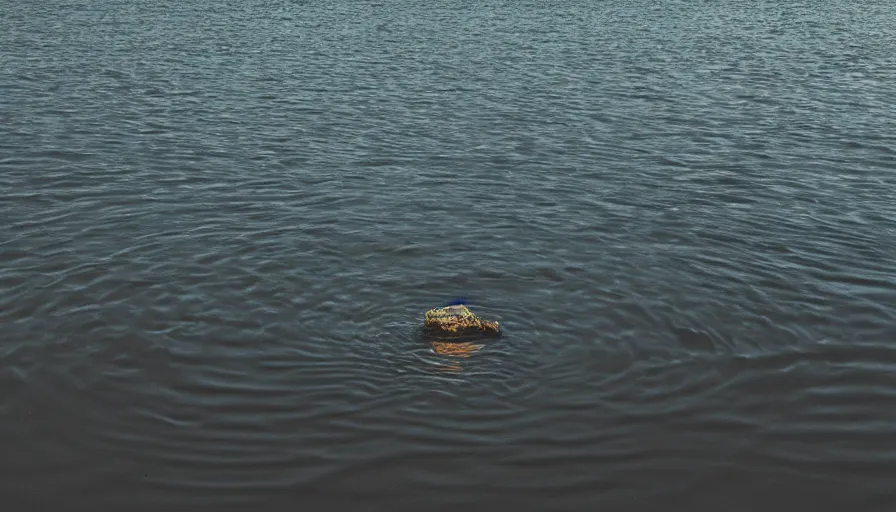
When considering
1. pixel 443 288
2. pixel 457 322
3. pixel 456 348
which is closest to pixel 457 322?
pixel 457 322

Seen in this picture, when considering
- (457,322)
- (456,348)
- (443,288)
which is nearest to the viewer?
(456,348)

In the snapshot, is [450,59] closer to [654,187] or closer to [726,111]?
[726,111]

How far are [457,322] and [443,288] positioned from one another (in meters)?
2.90

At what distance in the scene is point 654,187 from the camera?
27.9 m

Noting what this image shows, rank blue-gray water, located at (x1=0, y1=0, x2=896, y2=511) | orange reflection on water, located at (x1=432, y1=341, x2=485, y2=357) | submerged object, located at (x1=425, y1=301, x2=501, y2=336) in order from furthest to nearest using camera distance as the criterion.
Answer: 1. submerged object, located at (x1=425, y1=301, x2=501, y2=336)
2. orange reflection on water, located at (x1=432, y1=341, x2=485, y2=357)
3. blue-gray water, located at (x1=0, y1=0, x2=896, y2=511)

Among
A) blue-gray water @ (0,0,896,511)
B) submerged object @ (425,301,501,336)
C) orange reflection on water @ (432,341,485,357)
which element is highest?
submerged object @ (425,301,501,336)

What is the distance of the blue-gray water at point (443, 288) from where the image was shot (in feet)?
46.8

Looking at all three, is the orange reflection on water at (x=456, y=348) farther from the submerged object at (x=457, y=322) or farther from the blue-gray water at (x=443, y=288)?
the submerged object at (x=457, y=322)

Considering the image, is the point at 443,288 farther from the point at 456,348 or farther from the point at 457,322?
the point at 456,348

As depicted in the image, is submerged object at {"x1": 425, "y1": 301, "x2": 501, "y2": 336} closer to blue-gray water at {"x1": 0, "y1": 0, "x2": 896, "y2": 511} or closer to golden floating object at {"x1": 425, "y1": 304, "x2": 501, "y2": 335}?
golden floating object at {"x1": 425, "y1": 304, "x2": 501, "y2": 335}

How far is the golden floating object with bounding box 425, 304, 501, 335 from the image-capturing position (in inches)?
699

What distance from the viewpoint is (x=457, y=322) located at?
58.2 ft

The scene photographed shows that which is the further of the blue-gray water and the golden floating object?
the golden floating object

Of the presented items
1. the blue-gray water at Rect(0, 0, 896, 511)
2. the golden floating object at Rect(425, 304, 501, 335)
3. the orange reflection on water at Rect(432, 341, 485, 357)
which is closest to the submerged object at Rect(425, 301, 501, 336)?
the golden floating object at Rect(425, 304, 501, 335)
